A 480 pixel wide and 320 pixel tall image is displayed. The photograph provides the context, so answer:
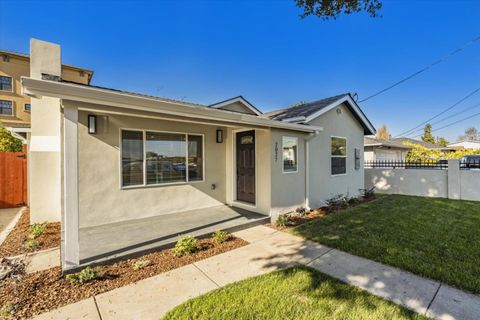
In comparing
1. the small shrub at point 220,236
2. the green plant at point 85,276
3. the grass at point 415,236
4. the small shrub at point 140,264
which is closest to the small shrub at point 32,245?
the green plant at point 85,276

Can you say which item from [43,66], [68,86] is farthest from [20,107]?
[68,86]

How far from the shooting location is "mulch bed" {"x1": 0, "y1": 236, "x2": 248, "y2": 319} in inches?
109

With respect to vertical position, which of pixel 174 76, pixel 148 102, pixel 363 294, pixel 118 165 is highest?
pixel 174 76

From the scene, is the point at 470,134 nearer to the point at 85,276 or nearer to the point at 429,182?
the point at 429,182

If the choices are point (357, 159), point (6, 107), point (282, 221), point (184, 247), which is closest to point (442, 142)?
point (357, 159)

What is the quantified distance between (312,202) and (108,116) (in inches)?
273

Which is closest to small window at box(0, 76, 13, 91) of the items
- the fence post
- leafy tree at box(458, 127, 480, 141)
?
the fence post

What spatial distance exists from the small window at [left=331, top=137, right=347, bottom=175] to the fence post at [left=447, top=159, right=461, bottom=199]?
15.0ft

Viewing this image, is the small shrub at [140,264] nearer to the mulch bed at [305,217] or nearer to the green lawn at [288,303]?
the green lawn at [288,303]

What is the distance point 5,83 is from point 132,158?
29.3 meters

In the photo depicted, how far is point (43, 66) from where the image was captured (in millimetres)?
5586

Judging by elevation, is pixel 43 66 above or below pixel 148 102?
above

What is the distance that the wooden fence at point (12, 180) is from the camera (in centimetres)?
812

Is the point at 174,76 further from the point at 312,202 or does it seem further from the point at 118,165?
the point at 312,202
